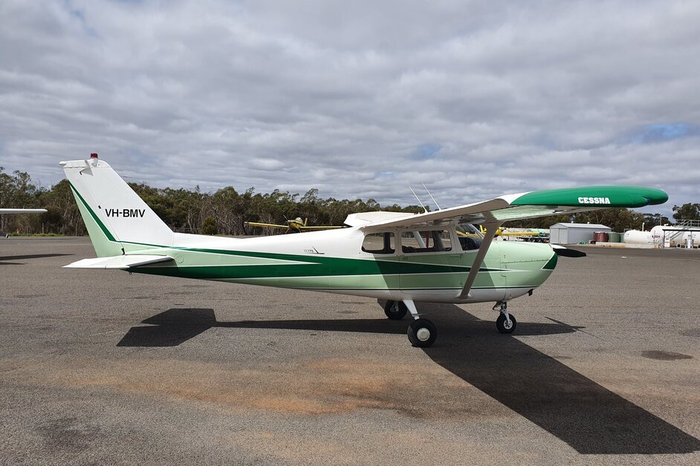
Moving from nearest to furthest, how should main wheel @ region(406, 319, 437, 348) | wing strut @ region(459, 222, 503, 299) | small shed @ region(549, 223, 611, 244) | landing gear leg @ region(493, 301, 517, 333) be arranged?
1. wing strut @ region(459, 222, 503, 299)
2. main wheel @ region(406, 319, 437, 348)
3. landing gear leg @ region(493, 301, 517, 333)
4. small shed @ region(549, 223, 611, 244)

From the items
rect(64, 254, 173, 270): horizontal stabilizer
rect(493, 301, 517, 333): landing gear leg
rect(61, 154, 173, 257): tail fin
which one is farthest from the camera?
rect(493, 301, 517, 333): landing gear leg

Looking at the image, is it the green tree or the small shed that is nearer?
the green tree

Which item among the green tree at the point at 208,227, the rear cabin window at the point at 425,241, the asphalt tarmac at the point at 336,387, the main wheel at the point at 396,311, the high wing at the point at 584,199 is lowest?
the asphalt tarmac at the point at 336,387

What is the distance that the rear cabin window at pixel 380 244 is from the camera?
7508 mm

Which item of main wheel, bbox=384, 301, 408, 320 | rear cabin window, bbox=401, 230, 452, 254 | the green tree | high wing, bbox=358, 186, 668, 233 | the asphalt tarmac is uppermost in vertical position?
high wing, bbox=358, 186, 668, 233

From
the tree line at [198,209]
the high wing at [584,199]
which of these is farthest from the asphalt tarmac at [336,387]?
the tree line at [198,209]

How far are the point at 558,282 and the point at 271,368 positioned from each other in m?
13.0

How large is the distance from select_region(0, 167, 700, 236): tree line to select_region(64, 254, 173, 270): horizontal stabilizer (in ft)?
218

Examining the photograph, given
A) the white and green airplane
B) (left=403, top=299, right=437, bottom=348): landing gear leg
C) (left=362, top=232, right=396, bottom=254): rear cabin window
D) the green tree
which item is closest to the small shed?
the green tree

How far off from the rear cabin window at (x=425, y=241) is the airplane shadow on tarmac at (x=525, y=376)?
4.87ft

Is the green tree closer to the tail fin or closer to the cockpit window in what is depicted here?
the tail fin

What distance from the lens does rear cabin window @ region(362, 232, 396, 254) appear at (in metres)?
7.51

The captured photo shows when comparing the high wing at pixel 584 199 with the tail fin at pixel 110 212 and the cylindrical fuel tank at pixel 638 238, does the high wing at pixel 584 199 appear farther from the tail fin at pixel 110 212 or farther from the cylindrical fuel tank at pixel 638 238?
the cylindrical fuel tank at pixel 638 238

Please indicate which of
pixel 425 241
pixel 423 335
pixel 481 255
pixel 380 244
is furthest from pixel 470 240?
pixel 423 335
